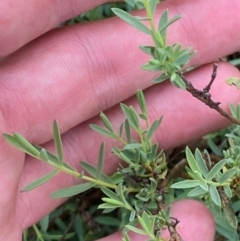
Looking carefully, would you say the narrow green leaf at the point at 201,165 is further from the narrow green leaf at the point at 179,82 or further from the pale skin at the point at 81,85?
the pale skin at the point at 81,85

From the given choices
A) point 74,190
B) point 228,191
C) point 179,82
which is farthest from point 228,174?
point 74,190

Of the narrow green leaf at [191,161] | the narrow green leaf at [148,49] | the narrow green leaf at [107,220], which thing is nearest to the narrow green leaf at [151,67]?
the narrow green leaf at [148,49]

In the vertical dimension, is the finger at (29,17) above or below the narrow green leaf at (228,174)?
above

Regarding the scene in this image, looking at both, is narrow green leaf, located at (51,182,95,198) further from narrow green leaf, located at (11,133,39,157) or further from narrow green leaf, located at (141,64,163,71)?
narrow green leaf, located at (141,64,163,71)

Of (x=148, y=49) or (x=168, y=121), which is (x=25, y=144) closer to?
(x=148, y=49)

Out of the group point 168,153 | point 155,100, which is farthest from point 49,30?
point 168,153

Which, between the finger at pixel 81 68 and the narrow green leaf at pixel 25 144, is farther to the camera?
the finger at pixel 81 68
